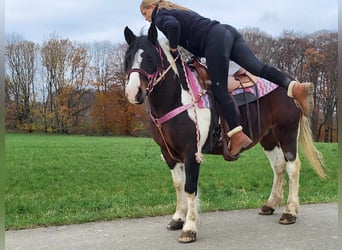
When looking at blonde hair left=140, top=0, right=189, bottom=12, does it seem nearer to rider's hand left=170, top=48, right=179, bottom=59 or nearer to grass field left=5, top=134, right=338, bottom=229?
rider's hand left=170, top=48, right=179, bottom=59

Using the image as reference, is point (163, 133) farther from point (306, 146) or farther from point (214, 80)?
point (306, 146)

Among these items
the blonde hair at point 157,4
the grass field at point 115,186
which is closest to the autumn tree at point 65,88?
the grass field at point 115,186

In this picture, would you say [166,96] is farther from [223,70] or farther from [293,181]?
[293,181]

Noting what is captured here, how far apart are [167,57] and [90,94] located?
25.5 m

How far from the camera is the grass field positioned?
5.43 m

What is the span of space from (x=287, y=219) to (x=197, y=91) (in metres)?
1.87

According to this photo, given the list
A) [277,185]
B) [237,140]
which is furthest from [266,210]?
[237,140]

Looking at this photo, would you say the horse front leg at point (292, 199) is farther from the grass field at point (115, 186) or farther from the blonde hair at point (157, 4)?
the blonde hair at point (157, 4)

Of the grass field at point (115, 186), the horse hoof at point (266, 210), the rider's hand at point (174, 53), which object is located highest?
the rider's hand at point (174, 53)

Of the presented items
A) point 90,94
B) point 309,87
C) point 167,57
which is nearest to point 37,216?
point 167,57

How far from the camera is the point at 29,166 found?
11.9m

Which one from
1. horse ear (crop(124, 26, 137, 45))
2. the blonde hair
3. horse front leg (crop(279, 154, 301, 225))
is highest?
the blonde hair

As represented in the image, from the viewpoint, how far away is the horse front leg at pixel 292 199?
4600 millimetres

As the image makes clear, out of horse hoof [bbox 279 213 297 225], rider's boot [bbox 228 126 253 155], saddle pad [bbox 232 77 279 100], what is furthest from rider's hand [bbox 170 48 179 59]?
horse hoof [bbox 279 213 297 225]
